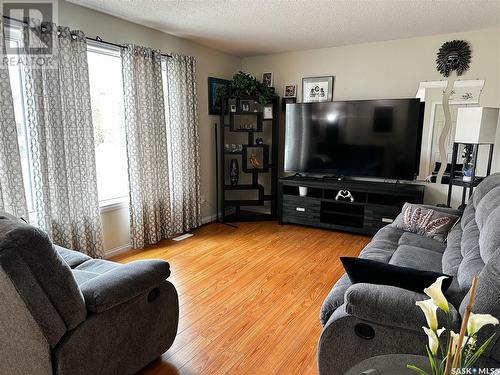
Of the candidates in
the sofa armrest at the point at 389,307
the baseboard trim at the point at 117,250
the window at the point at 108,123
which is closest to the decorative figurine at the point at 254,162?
the window at the point at 108,123

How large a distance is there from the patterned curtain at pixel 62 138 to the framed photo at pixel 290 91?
268 cm

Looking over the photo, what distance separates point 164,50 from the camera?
3838 mm

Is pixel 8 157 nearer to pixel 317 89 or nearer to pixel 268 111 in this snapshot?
pixel 268 111

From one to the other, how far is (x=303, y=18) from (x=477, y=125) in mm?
1875

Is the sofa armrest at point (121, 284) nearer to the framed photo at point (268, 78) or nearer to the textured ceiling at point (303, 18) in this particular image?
the textured ceiling at point (303, 18)

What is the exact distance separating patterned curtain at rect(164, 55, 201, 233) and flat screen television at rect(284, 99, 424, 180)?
4.12ft

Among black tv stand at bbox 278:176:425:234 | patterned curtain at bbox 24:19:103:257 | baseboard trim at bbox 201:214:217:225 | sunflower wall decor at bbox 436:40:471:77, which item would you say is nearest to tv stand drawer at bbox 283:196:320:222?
black tv stand at bbox 278:176:425:234

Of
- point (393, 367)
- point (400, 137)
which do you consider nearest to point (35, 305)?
point (393, 367)

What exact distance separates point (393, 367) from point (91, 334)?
1.21 meters

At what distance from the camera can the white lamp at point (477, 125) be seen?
3072mm

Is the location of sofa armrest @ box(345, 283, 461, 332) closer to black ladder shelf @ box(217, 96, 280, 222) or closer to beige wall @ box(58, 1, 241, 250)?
beige wall @ box(58, 1, 241, 250)

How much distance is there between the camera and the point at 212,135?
471cm

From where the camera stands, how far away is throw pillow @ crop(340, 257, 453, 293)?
1.50 metres

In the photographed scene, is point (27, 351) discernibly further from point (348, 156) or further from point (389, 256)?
point (348, 156)
